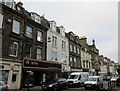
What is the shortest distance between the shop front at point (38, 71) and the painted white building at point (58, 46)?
1861mm

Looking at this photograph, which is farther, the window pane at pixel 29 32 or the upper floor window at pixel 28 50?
→ the window pane at pixel 29 32

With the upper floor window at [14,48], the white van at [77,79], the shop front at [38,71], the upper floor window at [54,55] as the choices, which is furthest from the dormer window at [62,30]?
the upper floor window at [14,48]

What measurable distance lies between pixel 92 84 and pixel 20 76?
9.30m

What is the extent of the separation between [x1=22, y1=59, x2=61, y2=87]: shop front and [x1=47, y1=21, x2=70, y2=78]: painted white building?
1.86 metres

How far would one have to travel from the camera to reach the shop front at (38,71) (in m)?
25.7

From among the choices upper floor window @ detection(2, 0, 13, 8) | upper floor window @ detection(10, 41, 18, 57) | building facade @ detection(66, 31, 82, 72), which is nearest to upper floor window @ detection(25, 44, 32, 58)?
upper floor window @ detection(10, 41, 18, 57)

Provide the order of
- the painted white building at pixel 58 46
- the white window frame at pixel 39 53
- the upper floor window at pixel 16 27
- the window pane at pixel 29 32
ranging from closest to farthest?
the upper floor window at pixel 16 27, the window pane at pixel 29 32, the white window frame at pixel 39 53, the painted white building at pixel 58 46

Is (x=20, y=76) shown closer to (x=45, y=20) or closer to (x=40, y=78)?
(x=40, y=78)

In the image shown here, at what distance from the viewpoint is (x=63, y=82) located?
24.7 metres

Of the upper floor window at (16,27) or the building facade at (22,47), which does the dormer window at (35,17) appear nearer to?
the building facade at (22,47)

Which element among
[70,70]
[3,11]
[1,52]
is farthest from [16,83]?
[70,70]

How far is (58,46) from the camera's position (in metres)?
36.4

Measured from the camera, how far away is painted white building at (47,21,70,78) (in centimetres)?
3321

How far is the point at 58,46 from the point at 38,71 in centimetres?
892
